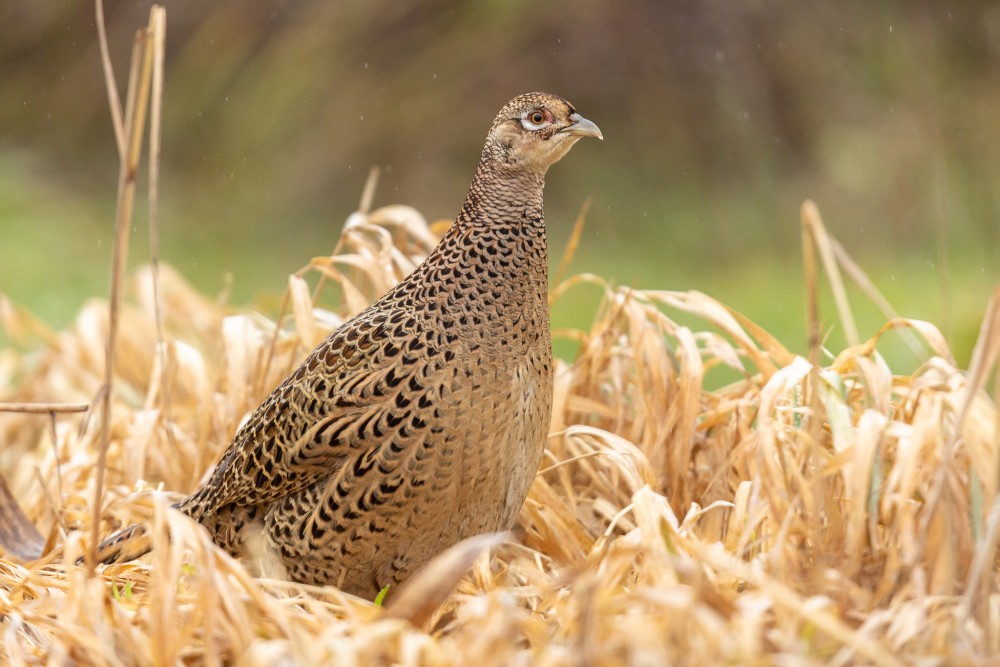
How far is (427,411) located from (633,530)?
0.43m

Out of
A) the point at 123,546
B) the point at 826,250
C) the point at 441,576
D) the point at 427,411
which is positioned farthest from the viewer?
the point at 123,546

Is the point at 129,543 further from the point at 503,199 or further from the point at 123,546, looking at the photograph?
the point at 503,199

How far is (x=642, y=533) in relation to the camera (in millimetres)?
2084

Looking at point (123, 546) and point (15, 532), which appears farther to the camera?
point (15, 532)

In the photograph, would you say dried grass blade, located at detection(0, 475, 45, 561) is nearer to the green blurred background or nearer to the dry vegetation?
the dry vegetation

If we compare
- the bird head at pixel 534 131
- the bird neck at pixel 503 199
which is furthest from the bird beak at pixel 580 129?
the bird neck at pixel 503 199

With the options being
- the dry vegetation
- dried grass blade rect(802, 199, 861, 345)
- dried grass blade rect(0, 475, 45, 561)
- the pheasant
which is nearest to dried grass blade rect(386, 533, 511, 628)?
the dry vegetation

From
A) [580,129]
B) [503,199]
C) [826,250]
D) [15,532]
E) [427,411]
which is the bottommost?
[15,532]

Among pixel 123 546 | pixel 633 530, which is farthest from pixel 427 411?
pixel 123 546

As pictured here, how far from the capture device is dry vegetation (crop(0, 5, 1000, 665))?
1790mm

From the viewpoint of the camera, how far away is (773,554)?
6.86 feet

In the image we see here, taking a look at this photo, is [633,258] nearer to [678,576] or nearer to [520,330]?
[520,330]

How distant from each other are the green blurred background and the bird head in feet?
13.7

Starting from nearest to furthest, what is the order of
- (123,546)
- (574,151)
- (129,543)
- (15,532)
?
(129,543)
(123,546)
(15,532)
(574,151)
